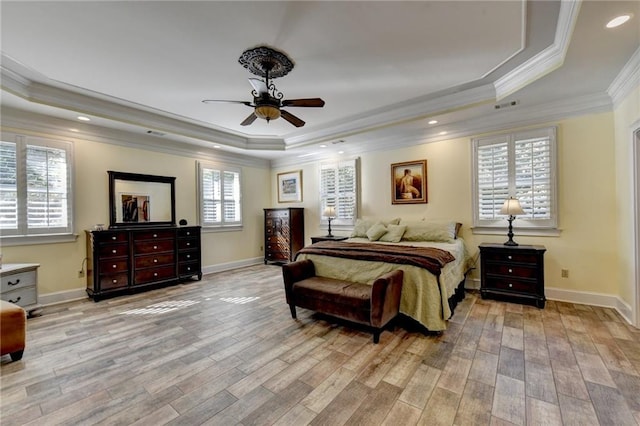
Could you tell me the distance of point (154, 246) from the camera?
470 centimetres

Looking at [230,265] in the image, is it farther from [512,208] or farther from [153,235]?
[512,208]

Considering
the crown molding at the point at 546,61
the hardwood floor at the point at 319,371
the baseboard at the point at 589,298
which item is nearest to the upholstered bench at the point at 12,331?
the hardwood floor at the point at 319,371

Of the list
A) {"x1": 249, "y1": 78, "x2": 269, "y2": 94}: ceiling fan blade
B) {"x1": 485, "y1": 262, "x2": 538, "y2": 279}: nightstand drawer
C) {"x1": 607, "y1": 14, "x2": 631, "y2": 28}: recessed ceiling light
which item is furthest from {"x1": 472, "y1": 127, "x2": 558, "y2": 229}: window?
{"x1": 249, "y1": 78, "x2": 269, "y2": 94}: ceiling fan blade

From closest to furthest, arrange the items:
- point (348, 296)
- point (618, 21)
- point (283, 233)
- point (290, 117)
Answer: point (618, 21) < point (348, 296) < point (290, 117) < point (283, 233)

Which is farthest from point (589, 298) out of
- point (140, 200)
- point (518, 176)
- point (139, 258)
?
point (140, 200)

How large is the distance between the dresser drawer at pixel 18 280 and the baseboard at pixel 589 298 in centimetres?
691

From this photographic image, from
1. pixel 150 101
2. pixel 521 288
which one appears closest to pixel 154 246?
pixel 150 101

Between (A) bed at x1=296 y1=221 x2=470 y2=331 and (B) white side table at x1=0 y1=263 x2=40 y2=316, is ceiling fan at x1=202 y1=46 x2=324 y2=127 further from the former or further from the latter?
(B) white side table at x1=0 y1=263 x2=40 y2=316

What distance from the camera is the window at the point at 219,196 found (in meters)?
5.88

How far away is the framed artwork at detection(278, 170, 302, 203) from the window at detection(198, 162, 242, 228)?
1.07 metres

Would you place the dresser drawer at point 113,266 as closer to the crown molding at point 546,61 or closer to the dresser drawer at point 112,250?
the dresser drawer at point 112,250

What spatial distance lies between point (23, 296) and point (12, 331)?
147 cm

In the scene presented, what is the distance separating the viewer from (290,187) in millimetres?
6945

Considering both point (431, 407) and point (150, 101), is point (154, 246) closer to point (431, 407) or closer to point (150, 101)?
point (150, 101)
